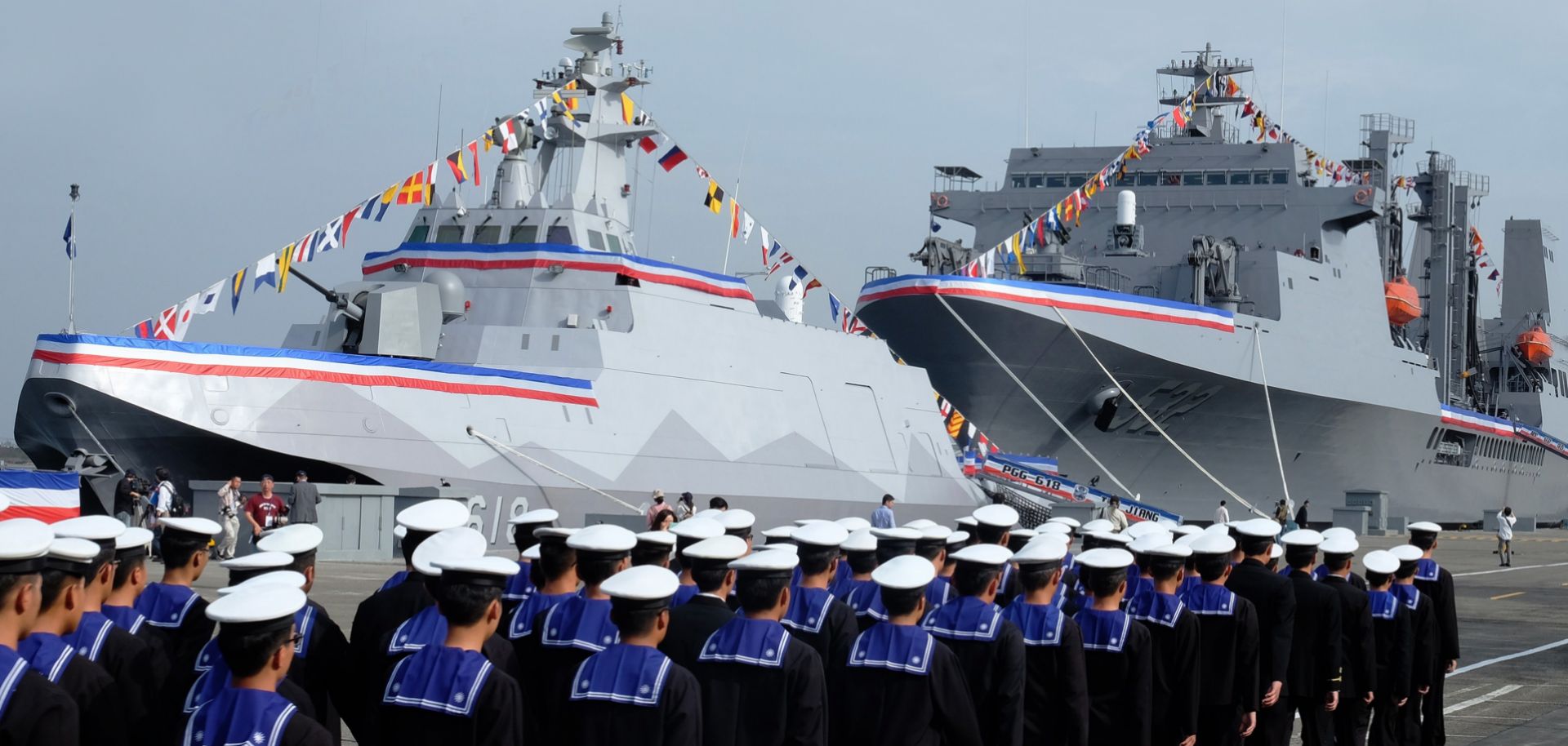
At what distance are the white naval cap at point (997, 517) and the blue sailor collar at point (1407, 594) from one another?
2064mm

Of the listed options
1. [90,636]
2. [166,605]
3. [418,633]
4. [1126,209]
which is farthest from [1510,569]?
[90,636]

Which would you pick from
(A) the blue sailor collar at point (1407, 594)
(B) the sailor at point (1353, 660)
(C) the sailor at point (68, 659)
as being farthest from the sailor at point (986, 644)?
(A) the blue sailor collar at point (1407, 594)

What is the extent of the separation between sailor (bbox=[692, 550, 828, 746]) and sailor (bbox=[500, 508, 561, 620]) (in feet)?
3.81

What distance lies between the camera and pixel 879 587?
612 centimetres

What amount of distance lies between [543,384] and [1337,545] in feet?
36.9

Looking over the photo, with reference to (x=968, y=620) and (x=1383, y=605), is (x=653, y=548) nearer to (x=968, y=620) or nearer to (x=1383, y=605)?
(x=968, y=620)

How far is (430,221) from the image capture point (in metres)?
20.5

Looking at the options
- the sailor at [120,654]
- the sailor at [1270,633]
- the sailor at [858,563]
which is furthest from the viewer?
the sailor at [1270,633]

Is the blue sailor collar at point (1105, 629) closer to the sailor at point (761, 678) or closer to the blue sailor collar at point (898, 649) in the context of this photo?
the blue sailor collar at point (898, 649)

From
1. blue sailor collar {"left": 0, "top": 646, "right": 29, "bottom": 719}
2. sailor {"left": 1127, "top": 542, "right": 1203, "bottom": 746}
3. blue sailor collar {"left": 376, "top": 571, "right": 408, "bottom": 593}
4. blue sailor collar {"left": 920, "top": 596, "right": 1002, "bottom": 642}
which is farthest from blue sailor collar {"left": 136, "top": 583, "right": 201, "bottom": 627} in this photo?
sailor {"left": 1127, "top": 542, "right": 1203, "bottom": 746}

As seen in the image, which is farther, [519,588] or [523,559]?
[523,559]

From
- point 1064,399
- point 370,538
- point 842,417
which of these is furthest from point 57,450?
point 1064,399

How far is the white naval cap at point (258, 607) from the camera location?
3.73m

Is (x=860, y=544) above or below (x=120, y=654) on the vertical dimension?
above
